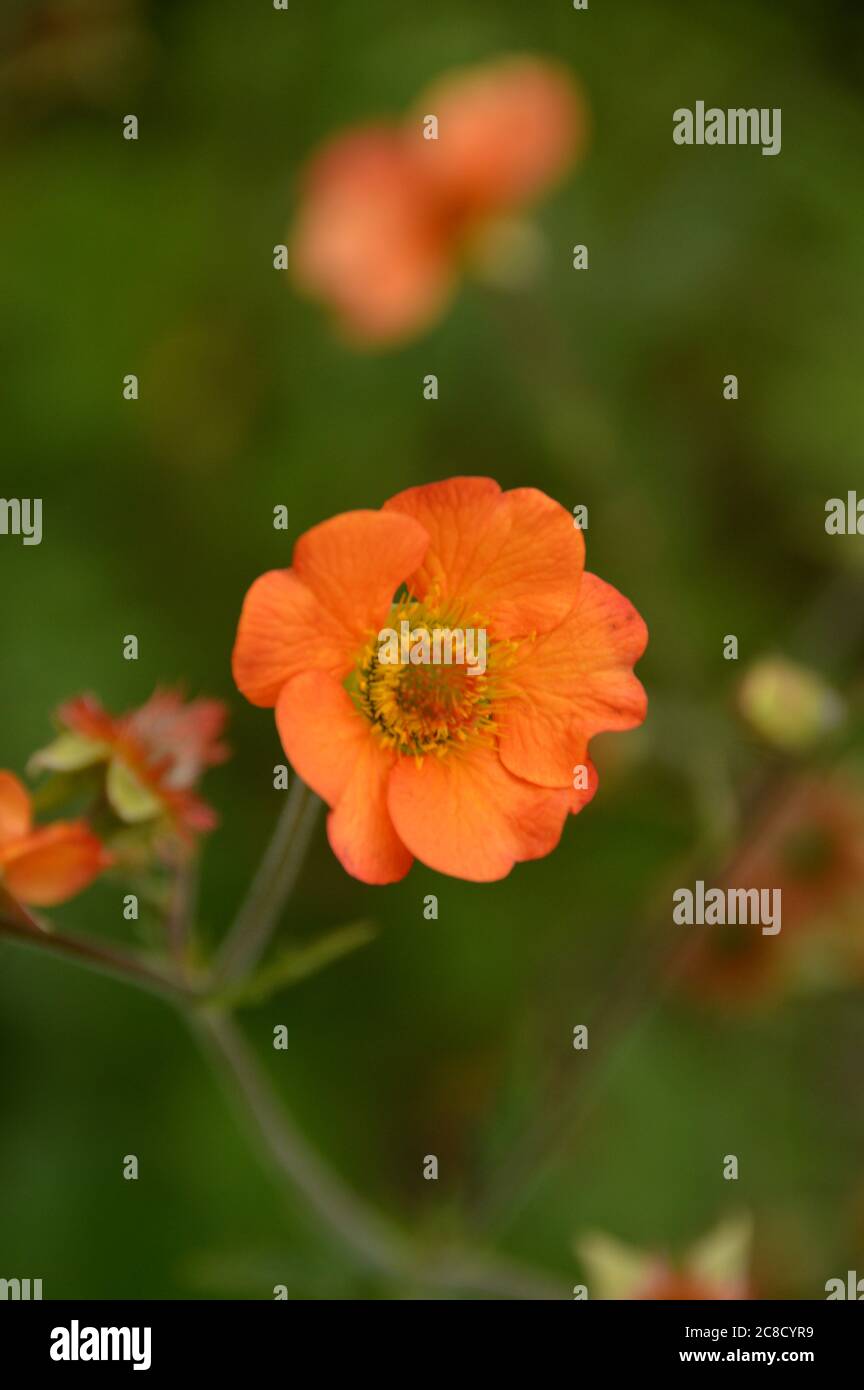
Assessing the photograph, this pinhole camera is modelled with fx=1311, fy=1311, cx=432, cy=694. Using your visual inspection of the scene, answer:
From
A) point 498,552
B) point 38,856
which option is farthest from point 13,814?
point 498,552

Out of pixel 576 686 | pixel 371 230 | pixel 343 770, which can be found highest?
pixel 371 230

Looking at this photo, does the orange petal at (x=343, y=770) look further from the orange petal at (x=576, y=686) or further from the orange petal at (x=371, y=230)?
the orange petal at (x=371, y=230)

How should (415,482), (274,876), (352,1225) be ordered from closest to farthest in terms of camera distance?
(274,876) → (352,1225) → (415,482)

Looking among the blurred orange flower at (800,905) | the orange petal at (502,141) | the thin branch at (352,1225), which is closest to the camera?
the thin branch at (352,1225)

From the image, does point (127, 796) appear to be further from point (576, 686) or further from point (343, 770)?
point (576, 686)

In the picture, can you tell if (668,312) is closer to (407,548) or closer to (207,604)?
(207,604)

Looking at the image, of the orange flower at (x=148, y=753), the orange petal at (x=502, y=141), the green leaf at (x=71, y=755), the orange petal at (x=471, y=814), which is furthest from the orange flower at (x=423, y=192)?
the orange petal at (x=471, y=814)

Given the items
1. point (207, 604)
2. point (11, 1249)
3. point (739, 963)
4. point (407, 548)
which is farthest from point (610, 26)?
point (11, 1249)
